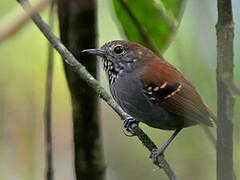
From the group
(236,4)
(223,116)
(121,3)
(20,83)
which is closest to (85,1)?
(121,3)

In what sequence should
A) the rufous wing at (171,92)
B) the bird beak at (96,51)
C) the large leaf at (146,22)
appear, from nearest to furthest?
the large leaf at (146,22) < the bird beak at (96,51) < the rufous wing at (171,92)

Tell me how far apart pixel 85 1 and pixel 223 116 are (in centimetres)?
138

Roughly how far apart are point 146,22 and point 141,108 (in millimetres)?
510

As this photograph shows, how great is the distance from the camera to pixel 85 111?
7.92 ft

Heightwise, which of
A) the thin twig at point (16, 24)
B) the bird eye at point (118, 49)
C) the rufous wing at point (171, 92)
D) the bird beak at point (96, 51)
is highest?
the bird eye at point (118, 49)

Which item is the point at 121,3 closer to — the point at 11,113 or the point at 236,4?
the point at 236,4

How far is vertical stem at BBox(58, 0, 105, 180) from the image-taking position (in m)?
2.37

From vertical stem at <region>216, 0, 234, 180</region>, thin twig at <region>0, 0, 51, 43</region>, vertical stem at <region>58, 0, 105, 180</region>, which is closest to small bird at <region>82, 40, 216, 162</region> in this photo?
vertical stem at <region>58, 0, 105, 180</region>

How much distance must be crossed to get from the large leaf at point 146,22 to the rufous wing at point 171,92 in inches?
13.7

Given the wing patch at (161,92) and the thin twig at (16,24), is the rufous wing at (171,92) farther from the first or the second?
the thin twig at (16,24)

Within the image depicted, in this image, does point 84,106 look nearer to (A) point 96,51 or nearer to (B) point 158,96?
(A) point 96,51

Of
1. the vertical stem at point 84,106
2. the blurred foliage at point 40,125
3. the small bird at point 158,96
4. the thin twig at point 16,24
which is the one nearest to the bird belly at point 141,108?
the small bird at point 158,96

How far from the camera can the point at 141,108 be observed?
2748 mm

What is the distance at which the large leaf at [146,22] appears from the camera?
2.33 m
